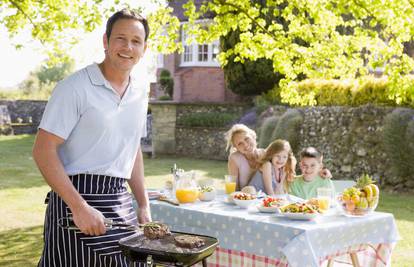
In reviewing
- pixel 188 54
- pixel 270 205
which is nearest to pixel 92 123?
pixel 270 205

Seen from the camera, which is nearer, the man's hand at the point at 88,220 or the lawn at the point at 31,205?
the man's hand at the point at 88,220

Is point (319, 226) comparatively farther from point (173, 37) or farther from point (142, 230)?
point (173, 37)

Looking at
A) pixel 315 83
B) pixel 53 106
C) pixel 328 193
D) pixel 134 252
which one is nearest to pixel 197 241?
pixel 134 252

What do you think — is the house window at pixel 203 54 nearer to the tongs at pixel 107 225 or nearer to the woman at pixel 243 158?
the woman at pixel 243 158

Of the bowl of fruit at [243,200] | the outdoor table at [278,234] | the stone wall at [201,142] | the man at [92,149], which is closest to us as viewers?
the man at [92,149]

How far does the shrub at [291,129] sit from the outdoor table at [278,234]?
32.0 ft

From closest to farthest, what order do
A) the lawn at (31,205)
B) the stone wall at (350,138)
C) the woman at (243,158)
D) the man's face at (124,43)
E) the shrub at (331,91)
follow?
the man's face at (124,43) < the woman at (243,158) < the lawn at (31,205) < the stone wall at (350,138) < the shrub at (331,91)

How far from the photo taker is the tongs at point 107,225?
2.72 m

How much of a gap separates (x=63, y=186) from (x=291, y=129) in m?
12.0

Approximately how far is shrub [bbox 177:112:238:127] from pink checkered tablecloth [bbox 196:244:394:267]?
45.1 ft

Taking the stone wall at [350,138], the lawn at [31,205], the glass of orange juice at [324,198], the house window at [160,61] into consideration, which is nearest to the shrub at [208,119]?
the lawn at [31,205]

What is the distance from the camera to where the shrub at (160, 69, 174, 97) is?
2438 centimetres

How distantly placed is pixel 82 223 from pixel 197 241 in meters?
0.52

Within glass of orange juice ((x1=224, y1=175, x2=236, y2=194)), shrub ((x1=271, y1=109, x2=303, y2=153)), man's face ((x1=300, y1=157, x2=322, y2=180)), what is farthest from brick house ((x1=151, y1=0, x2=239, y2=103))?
glass of orange juice ((x1=224, y1=175, x2=236, y2=194))
